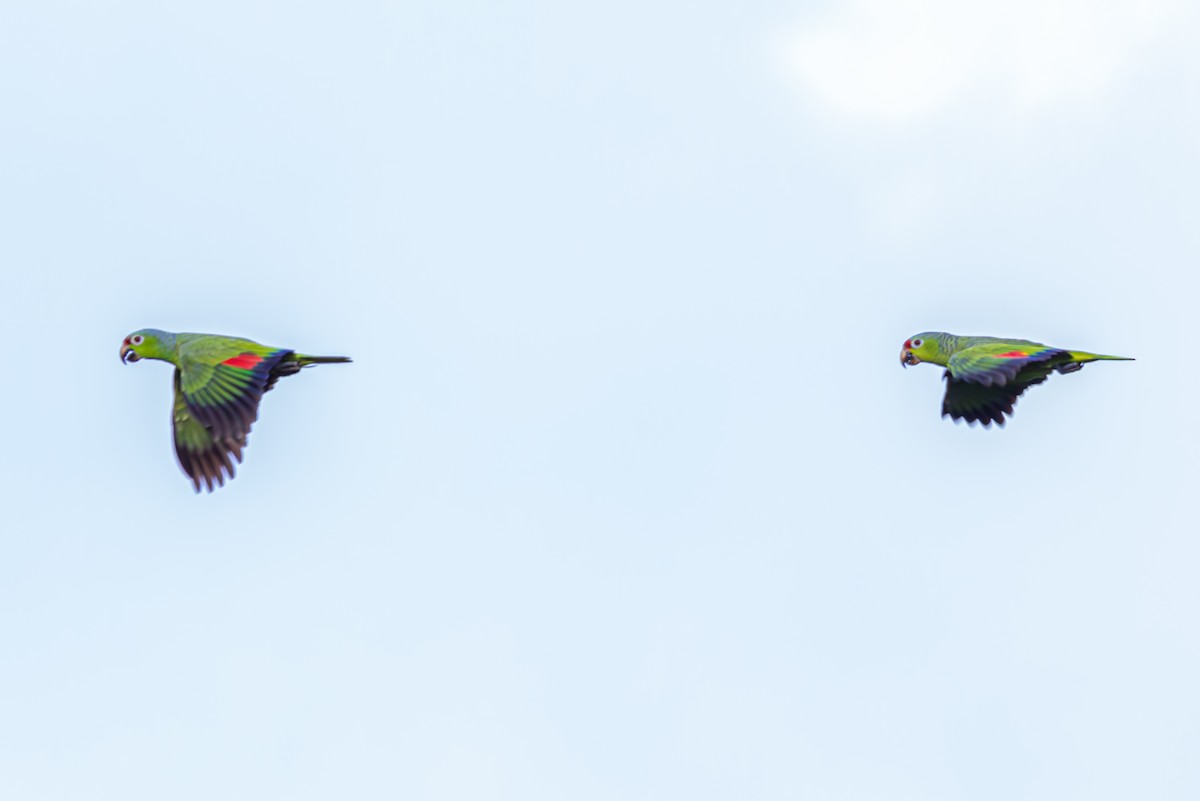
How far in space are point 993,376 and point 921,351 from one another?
3508mm

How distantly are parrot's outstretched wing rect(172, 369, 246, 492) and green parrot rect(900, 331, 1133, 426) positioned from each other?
12.4 metres

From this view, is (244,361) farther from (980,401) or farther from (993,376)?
(980,401)

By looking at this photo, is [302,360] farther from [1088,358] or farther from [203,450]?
[1088,358]

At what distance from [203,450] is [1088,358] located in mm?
14799

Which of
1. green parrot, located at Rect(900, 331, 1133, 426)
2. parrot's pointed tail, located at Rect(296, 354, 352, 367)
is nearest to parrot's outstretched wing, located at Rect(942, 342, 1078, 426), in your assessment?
green parrot, located at Rect(900, 331, 1133, 426)

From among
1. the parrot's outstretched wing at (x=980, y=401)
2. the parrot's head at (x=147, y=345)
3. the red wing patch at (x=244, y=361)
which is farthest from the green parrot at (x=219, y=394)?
the parrot's outstretched wing at (x=980, y=401)

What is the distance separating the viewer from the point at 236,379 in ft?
105

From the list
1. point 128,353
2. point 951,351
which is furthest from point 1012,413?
point 128,353

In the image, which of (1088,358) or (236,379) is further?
(1088,358)

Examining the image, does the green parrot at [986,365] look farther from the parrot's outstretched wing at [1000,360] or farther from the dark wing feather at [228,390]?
the dark wing feather at [228,390]

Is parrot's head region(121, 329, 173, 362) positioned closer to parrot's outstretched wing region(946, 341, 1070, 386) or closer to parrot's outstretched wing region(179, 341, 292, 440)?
parrot's outstretched wing region(179, 341, 292, 440)

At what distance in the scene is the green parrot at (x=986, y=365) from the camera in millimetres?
34719

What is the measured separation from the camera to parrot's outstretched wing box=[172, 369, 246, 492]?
105 ft

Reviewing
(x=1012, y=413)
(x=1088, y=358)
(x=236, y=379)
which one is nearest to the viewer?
(x=236, y=379)
